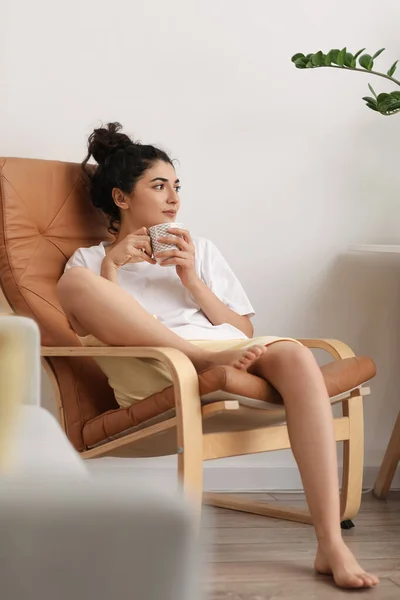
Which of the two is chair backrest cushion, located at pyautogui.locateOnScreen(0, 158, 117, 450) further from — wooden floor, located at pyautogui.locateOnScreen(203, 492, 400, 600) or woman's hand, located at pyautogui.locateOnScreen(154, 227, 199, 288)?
wooden floor, located at pyautogui.locateOnScreen(203, 492, 400, 600)

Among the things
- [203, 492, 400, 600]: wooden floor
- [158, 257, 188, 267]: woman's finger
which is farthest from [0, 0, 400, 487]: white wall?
[158, 257, 188, 267]: woman's finger

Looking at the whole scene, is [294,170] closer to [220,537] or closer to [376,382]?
[376,382]

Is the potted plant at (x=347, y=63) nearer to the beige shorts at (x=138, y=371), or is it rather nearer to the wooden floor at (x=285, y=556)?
the beige shorts at (x=138, y=371)

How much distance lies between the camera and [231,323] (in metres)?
2.42

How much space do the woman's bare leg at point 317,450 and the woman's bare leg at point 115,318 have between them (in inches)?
7.7

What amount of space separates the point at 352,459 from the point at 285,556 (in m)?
0.40

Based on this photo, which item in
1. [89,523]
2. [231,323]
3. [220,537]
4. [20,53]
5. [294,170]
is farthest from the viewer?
[294,170]

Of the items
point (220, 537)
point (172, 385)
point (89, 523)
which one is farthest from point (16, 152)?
point (89, 523)

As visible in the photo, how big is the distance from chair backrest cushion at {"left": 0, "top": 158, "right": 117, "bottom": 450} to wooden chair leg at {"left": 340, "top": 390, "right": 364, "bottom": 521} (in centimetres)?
65

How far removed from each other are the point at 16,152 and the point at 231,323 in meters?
0.92

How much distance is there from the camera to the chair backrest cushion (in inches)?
89.0

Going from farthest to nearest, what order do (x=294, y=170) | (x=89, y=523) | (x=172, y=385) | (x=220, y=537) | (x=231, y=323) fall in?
(x=294, y=170) → (x=231, y=323) → (x=220, y=537) → (x=172, y=385) → (x=89, y=523)

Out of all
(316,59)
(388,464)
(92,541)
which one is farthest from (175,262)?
(92,541)

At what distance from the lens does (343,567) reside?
1.76 metres
